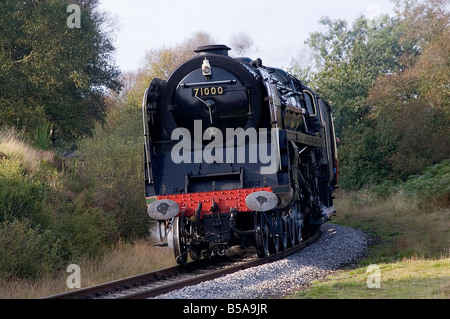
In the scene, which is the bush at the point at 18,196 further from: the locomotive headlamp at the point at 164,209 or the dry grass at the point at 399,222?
the dry grass at the point at 399,222

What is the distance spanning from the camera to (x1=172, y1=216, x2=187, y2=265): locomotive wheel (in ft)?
37.2

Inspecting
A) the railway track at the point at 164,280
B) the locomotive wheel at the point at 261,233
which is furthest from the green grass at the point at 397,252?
the railway track at the point at 164,280

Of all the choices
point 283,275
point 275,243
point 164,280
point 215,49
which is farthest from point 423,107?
point 164,280

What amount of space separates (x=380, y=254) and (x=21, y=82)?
11.5 metres

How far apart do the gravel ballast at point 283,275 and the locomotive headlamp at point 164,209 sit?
1.76m

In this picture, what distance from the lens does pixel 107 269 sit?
11250mm

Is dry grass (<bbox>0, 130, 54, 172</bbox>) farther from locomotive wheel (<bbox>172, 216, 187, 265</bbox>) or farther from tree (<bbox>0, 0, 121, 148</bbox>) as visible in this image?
locomotive wheel (<bbox>172, 216, 187, 265</bbox>)

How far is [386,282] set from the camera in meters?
9.06

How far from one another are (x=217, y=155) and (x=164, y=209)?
4.72 ft

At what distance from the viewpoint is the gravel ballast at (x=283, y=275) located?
27.1 ft

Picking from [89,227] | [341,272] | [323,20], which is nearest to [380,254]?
[341,272]

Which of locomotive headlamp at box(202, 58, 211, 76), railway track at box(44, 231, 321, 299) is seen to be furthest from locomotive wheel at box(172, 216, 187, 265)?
locomotive headlamp at box(202, 58, 211, 76)

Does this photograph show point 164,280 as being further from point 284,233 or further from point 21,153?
point 21,153

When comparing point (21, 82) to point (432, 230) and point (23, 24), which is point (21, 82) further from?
point (432, 230)
